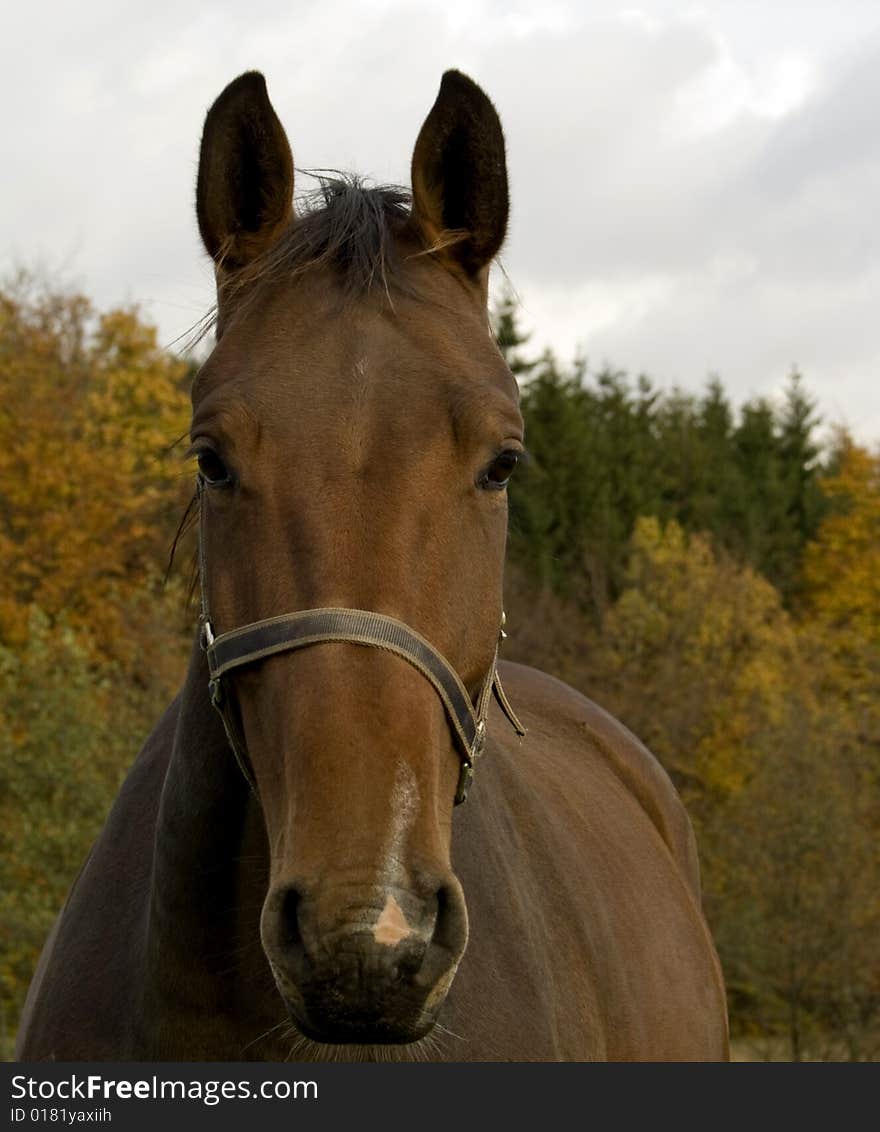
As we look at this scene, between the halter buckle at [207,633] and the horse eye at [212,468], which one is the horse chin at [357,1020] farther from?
the horse eye at [212,468]

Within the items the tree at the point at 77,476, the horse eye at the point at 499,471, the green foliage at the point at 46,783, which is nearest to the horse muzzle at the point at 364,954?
the horse eye at the point at 499,471

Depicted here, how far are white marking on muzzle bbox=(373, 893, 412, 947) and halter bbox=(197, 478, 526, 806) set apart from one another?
0.53 m

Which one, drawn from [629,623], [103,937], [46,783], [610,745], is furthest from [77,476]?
[103,937]

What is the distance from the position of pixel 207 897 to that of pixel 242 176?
183 centimetres

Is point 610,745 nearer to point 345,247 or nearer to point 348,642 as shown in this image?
point 345,247

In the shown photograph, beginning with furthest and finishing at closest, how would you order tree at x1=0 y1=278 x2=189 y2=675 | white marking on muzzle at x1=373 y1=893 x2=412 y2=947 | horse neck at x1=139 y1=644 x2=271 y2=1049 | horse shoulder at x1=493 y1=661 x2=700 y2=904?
tree at x1=0 y1=278 x2=189 y2=675, horse shoulder at x1=493 y1=661 x2=700 y2=904, horse neck at x1=139 y1=644 x2=271 y2=1049, white marking on muzzle at x1=373 y1=893 x2=412 y2=947

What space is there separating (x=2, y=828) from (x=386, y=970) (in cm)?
2051

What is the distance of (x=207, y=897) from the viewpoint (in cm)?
336

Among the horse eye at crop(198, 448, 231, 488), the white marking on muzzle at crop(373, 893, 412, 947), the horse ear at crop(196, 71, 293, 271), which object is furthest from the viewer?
the horse ear at crop(196, 71, 293, 271)

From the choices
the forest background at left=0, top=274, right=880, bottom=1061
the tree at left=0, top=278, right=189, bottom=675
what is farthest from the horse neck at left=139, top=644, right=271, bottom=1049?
the tree at left=0, top=278, right=189, bottom=675

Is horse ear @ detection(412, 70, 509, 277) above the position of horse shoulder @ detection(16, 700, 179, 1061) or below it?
above

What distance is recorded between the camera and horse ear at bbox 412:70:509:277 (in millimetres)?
3520

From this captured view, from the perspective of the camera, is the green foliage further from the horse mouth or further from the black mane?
the horse mouth

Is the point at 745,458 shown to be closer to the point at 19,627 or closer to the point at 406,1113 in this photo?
the point at 19,627
